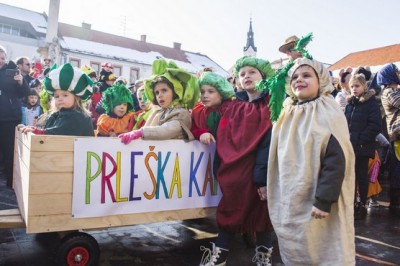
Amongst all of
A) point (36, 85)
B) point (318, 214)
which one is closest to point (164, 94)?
point (318, 214)

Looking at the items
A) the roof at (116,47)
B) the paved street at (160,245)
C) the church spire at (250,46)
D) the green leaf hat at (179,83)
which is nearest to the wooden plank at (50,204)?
the paved street at (160,245)

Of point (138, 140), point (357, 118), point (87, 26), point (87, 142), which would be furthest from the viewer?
point (87, 26)

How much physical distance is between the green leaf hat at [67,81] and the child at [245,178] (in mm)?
1255

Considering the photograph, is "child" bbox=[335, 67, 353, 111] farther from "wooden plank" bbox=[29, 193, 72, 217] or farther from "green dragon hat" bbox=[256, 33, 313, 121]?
"wooden plank" bbox=[29, 193, 72, 217]

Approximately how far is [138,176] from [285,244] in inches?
46.2

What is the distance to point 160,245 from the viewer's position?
11.0 ft

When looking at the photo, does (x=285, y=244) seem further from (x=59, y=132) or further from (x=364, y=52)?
(x=364, y=52)

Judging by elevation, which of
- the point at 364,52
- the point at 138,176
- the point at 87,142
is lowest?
the point at 138,176

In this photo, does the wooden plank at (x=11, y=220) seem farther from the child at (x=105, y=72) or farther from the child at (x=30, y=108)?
the child at (x=105, y=72)

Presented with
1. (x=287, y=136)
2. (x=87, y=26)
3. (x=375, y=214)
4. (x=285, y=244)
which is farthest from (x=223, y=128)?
(x=87, y=26)

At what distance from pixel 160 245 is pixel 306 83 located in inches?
80.1

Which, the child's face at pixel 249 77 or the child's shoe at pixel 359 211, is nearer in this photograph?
the child's face at pixel 249 77

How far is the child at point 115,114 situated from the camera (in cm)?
419

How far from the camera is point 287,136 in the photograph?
235cm
